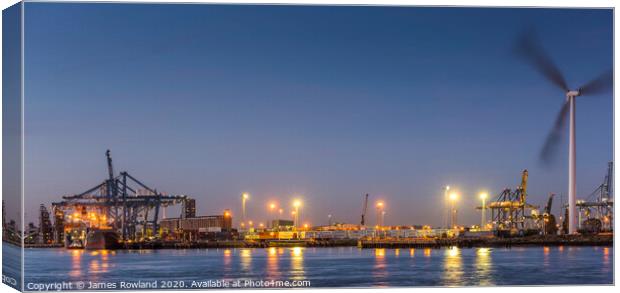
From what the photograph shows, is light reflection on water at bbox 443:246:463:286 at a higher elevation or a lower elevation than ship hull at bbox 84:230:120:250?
higher

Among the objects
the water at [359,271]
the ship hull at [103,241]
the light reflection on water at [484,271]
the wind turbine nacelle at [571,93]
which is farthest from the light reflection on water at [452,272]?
the ship hull at [103,241]

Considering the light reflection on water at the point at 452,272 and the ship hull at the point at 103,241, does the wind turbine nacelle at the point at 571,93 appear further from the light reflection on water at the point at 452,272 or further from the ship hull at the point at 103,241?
the ship hull at the point at 103,241

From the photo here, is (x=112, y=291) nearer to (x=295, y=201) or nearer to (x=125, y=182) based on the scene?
(x=295, y=201)

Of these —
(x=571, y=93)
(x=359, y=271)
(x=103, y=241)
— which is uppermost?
(x=571, y=93)

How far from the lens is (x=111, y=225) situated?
92.1 metres

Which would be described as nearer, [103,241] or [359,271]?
[359,271]

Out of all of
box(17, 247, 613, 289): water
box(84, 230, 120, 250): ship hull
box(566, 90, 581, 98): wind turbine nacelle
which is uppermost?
box(566, 90, 581, 98): wind turbine nacelle

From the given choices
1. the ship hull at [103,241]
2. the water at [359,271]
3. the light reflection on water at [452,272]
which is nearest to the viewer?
the light reflection on water at [452,272]

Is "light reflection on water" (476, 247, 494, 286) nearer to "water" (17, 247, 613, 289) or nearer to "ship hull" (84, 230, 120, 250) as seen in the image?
"water" (17, 247, 613, 289)

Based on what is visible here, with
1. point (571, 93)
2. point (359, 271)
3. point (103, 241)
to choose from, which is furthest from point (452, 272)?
point (103, 241)

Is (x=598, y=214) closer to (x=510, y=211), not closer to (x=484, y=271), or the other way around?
(x=510, y=211)

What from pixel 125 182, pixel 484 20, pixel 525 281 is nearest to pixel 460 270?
pixel 525 281

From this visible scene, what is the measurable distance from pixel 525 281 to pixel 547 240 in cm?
4493

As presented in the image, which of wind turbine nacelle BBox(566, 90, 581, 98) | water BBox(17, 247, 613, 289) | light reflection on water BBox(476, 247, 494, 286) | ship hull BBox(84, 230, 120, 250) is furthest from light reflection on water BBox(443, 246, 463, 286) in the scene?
ship hull BBox(84, 230, 120, 250)
